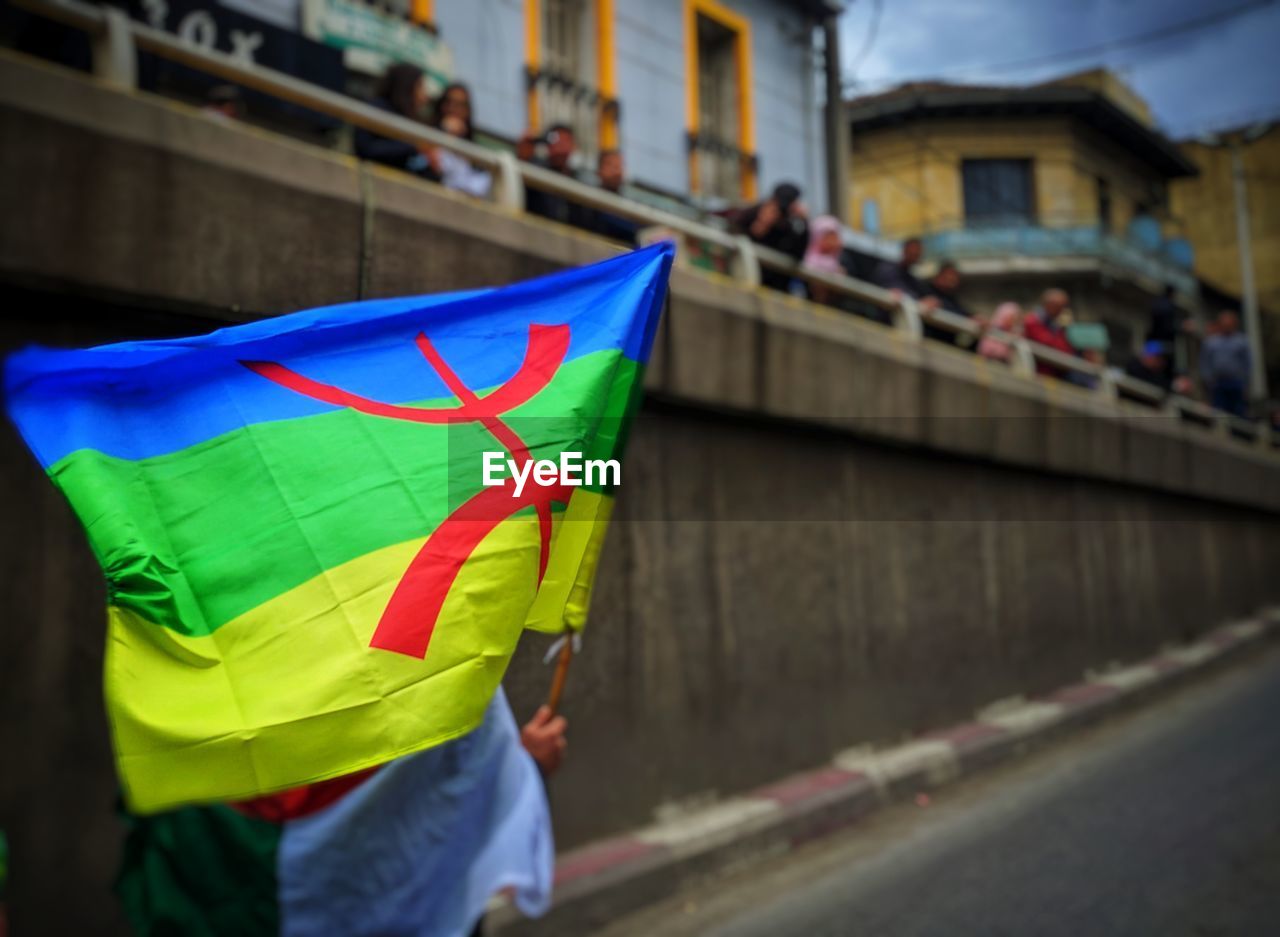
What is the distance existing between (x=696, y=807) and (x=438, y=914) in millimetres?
3365

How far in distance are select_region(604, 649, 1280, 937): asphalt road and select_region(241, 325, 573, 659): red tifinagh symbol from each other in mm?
3263

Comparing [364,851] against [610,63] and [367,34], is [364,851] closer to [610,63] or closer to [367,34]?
[367,34]

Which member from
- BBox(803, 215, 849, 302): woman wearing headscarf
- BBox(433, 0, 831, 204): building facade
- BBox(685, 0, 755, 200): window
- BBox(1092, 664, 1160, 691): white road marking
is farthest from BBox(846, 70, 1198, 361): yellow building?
BBox(803, 215, 849, 302): woman wearing headscarf

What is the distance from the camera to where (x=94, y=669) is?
3807 millimetres

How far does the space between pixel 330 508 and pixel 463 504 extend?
0.27m

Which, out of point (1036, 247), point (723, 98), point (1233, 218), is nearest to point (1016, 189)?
point (1036, 247)

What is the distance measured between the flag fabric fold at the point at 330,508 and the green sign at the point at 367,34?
23.3 ft

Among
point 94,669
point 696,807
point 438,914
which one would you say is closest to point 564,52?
point 696,807

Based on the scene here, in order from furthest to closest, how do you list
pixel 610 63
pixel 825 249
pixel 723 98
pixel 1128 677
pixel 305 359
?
pixel 723 98 → pixel 610 63 → pixel 1128 677 → pixel 825 249 → pixel 305 359

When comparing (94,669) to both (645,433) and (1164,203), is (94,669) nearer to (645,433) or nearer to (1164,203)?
(645,433)

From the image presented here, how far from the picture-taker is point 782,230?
24.8 feet

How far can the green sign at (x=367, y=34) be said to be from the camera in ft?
29.5

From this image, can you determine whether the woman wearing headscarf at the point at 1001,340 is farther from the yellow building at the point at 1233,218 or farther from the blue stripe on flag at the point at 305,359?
the yellow building at the point at 1233,218

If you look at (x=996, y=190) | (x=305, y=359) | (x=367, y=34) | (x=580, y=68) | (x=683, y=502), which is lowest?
(x=683, y=502)
